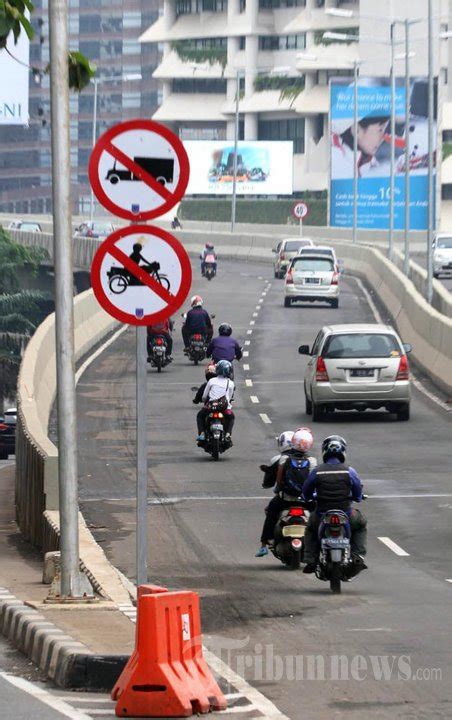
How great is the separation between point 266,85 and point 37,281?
4301cm

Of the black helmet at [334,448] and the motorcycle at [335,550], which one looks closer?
the motorcycle at [335,550]

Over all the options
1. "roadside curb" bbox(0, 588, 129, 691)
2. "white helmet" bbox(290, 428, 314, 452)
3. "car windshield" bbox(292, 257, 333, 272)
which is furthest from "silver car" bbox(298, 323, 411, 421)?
"car windshield" bbox(292, 257, 333, 272)

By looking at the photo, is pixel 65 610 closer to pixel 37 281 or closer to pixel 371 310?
pixel 371 310

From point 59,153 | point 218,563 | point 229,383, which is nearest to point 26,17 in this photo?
point 59,153

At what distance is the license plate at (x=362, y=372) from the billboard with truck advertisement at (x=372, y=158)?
67.5 m

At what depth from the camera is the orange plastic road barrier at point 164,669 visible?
9.89 m

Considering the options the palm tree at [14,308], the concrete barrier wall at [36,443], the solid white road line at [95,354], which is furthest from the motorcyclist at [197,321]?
the palm tree at [14,308]

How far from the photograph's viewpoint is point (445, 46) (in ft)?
422

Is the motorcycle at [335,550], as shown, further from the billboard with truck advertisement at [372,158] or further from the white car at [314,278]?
the billboard with truck advertisement at [372,158]

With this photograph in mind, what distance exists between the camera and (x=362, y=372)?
105 ft

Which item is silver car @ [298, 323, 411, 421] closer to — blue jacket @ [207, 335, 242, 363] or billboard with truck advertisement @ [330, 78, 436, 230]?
blue jacket @ [207, 335, 242, 363]

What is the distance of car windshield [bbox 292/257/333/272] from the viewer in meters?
58.3

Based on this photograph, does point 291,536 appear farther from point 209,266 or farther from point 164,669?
point 209,266

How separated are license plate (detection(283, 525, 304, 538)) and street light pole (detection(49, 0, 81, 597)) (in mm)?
3996
